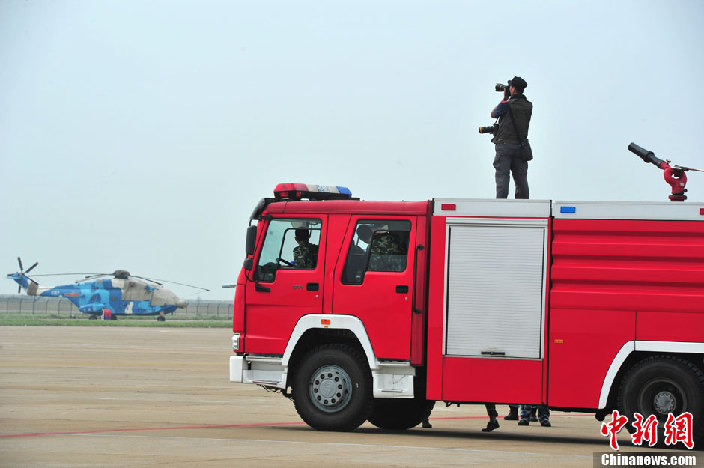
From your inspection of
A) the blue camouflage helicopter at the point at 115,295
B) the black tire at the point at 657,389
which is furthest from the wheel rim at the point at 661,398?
the blue camouflage helicopter at the point at 115,295

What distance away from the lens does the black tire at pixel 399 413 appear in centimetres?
1603

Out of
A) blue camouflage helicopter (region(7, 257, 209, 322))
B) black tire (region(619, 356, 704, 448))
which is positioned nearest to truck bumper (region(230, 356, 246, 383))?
black tire (region(619, 356, 704, 448))

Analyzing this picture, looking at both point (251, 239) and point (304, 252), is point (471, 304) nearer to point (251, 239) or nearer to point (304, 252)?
point (304, 252)

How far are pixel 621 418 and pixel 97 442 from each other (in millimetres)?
6328

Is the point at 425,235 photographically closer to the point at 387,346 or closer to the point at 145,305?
the point at 387,346

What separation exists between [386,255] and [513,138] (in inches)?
107

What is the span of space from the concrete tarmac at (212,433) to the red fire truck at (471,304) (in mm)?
750

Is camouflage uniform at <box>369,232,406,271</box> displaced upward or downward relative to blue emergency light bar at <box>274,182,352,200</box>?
downward

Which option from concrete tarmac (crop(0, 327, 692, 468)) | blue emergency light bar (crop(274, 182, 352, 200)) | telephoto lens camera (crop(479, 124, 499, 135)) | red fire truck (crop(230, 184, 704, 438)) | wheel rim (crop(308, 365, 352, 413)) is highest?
telephoto lens camera (crop(479, 124, 499, 135))

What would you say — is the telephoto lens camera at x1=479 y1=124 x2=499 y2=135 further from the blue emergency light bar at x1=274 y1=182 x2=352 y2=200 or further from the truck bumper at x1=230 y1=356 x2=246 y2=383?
the truck bumper at x1=230 y1=356 x2=246 y2=383

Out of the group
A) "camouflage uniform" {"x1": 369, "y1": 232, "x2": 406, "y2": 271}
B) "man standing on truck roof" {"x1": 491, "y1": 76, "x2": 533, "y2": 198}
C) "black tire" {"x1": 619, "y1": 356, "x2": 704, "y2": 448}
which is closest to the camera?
"black tire" {"x1": 619, "y1": 356, "x2": 704, "y2": 448}

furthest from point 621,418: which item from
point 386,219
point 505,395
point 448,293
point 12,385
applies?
point 12,385

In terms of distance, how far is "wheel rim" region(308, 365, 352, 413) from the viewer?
48.7ft

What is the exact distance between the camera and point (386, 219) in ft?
48.5
